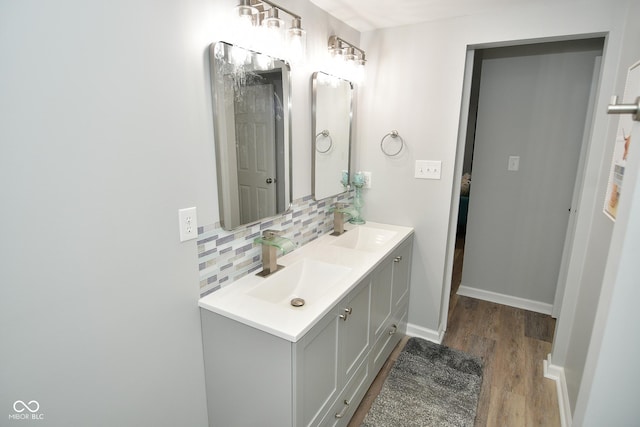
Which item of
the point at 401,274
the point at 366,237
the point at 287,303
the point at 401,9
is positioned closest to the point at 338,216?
the point at 366,237

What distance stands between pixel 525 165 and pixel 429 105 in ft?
4.12

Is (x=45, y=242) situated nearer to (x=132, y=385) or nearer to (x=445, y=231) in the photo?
(x=132, y=385)

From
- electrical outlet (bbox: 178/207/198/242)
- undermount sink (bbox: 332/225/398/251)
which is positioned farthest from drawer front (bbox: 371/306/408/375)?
electrical outlet (bbox: 178/207/198/242)

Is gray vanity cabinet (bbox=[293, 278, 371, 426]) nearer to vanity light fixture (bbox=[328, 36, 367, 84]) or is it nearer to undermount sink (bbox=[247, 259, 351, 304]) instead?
undermount sink (bbox=[247, 259, 351, 304])

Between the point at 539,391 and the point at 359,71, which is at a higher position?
the point at 359,71

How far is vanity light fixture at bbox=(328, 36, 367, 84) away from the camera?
212cm

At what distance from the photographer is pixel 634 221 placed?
742 millimetres

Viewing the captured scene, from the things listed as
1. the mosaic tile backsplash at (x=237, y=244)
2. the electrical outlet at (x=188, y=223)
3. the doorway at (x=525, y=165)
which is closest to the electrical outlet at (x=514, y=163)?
the doorway at (x=525, y=165)

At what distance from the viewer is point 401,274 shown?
242cm

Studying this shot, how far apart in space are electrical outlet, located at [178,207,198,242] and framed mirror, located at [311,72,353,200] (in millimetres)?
931

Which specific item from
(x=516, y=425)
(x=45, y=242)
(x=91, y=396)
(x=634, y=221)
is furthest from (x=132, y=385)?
(x=516, y=425)

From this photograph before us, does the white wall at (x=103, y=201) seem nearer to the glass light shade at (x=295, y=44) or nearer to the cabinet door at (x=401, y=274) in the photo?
the glass light shade at (x=295, y=44)

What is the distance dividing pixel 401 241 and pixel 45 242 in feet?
6.18

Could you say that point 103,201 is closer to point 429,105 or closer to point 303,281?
point 303,281
